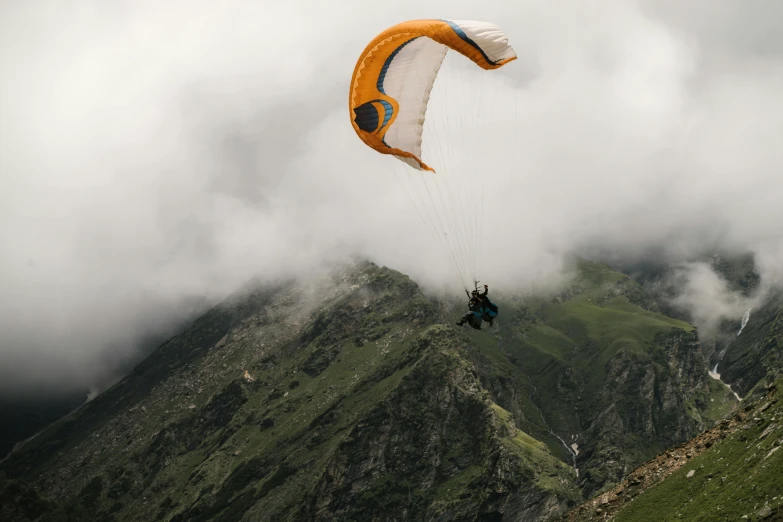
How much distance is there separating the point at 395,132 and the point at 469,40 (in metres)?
10.2

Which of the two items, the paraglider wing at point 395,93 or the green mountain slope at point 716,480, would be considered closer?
the green mountain slope at point 716,480

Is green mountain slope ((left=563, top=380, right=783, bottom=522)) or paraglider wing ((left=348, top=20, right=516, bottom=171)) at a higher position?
paraglider wing ((left=348, top=20, right=516, bottom=171))

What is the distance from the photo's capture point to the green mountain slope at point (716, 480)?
1956 inches

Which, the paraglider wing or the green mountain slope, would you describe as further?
the paraglider wing

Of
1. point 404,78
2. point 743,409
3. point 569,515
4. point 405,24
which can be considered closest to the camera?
point 405,24

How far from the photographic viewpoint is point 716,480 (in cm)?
5884

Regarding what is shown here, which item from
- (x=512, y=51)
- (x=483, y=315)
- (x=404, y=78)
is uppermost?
(x=404, y=78)

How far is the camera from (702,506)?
56594 millimetres

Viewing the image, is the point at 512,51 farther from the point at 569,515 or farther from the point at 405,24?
the point at 569,515

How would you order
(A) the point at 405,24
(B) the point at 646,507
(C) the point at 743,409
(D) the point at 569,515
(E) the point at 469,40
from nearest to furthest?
(E) the point at 469,40, (A) the point at 405,24, (B) the point at 646,507, (C) the point at 743,409, (D) the point at 569,515

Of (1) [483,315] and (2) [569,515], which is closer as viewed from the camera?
(1) [483,315]

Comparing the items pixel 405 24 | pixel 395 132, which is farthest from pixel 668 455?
pixel 405 24

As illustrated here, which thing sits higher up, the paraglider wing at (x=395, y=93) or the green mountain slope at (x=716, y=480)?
the paraglider wing at (x=395, y=93)

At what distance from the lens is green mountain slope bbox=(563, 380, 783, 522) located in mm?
49688
